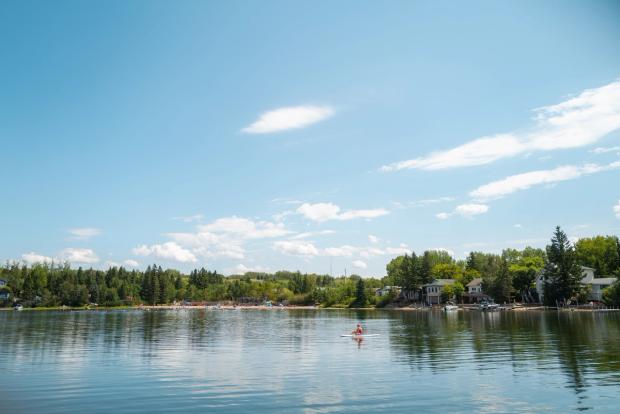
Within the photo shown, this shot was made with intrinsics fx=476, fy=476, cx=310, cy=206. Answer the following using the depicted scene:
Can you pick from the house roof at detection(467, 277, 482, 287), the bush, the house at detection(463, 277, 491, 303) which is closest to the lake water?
the bush

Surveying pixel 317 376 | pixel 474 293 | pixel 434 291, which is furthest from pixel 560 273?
pixel 317 376

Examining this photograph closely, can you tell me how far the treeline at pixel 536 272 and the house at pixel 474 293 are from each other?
7.66 feet

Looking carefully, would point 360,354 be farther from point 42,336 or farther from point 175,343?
point 42,336

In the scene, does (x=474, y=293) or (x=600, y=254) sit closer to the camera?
(x=600, y=254)

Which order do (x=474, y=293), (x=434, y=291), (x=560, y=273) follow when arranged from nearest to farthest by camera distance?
(x=560, y=273) → (x=474, y=293) → (x=434, y=291)

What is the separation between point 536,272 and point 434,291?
36.8m

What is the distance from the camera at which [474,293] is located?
16488 cm

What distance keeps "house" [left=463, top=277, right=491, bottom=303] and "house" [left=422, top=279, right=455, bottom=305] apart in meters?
7.94

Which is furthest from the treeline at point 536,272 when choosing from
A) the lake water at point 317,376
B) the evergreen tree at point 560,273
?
the lake water at point 317,376

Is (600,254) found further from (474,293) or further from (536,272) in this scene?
Answer: (474,293)

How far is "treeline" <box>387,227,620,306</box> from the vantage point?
123 m

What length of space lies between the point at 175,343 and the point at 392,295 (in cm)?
14728

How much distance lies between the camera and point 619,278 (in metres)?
111

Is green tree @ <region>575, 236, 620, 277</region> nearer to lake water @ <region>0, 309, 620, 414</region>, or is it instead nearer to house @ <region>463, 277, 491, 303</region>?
house @ <region>463, 277, 491, 303</region>
